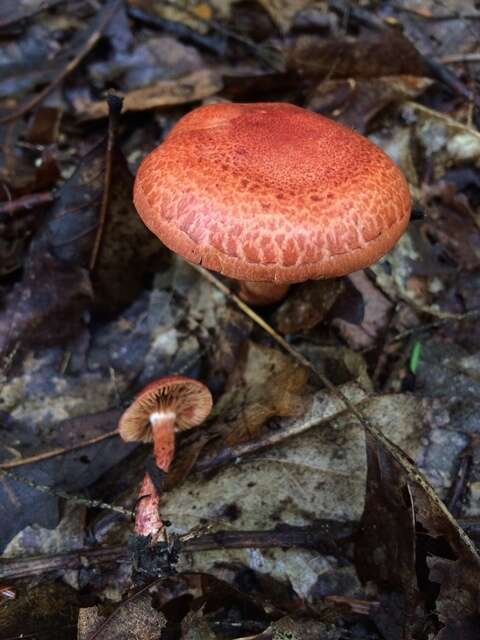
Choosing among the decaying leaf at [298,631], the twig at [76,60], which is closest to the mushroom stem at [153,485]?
the decaying leaf at [298,631]

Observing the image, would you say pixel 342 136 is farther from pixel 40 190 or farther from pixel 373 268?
pixel 40 190

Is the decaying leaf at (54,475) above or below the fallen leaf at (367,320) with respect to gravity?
below

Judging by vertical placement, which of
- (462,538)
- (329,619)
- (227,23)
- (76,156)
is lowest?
(329,619)

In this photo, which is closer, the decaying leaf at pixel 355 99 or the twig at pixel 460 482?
the twig at pixel 460 482

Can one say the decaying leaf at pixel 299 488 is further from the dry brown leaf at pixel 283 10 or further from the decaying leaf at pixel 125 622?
the dry brown leaf at pixel 283 10

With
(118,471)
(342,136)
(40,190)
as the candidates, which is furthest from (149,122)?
(118,471)

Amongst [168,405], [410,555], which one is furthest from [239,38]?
[410,555]

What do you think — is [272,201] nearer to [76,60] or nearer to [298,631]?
[298,631]
